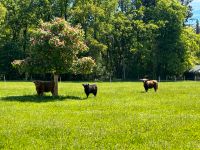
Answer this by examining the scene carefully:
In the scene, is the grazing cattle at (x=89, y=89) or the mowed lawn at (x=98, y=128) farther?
the grazing cattle at (x=89, y=89)

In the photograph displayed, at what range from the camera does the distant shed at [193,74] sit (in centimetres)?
9700

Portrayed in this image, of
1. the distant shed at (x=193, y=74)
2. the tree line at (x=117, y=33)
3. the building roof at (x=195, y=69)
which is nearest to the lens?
the tree line at (x=117, y=33)

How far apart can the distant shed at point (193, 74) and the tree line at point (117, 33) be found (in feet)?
13.5

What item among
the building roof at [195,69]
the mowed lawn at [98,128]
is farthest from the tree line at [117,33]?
the mowed lawn at [98,128]

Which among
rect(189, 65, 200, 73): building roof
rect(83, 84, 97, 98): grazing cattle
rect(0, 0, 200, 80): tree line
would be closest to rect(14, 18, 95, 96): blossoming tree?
rect(83, 84, 97, 98): grazing cattle

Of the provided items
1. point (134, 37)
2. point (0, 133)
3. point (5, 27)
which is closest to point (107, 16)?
point (134, 37)

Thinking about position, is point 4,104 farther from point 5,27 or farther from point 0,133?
point 5,27

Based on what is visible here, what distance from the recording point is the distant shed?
97.0m

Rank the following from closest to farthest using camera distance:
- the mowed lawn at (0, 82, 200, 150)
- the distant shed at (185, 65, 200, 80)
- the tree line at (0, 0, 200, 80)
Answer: the mowed lawn at (0, 82, 200, 150) → the tree line at (0, 0, 200, 80) → the distant shed at (185, 65, 200, 80)

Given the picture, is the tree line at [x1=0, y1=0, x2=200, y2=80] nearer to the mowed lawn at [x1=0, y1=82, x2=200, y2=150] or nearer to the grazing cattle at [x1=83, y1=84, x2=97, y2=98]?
the grazing cattle at [x1=83, y1=84, x2=97, y2=98]

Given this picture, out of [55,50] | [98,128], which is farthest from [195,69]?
[98,128]

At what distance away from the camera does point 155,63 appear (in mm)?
88875

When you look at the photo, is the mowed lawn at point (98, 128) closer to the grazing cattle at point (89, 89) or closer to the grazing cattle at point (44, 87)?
the grazing cattle at point (89, 89)

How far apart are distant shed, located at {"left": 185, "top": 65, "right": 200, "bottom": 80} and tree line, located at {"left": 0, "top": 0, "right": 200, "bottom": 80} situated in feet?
13.5
